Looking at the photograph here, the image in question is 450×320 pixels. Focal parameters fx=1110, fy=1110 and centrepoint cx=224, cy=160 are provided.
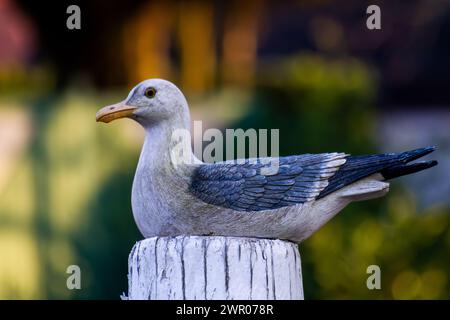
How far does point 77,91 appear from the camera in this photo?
8.46 m

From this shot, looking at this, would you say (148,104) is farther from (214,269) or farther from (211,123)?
(211,123)

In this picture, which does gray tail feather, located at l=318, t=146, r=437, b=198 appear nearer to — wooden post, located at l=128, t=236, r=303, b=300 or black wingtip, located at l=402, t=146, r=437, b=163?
black wingtip, located at l=402, t=146, r=437, b=163

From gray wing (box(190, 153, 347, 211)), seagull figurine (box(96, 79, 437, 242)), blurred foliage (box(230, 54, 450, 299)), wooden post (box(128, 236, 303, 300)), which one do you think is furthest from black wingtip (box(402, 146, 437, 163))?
blurred foliage (box(230, 54, 450, 299))

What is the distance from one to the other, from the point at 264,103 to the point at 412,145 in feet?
5.43

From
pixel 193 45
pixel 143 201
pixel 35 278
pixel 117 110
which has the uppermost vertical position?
pixel 193 45

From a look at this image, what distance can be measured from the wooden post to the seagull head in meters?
0.53

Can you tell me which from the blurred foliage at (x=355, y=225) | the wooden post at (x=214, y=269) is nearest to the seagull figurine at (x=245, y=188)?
the wooden post at (x=214, y=269)

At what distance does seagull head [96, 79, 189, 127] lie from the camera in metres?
4.23

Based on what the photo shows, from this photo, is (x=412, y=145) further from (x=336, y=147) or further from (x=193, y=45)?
(x=193, y=45)

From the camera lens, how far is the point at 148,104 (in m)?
4.24

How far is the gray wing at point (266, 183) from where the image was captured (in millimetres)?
4121

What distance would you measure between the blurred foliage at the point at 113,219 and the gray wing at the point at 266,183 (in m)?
3.35
